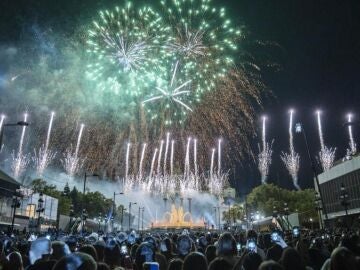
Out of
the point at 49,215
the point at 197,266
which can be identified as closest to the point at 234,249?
the point at 197,266

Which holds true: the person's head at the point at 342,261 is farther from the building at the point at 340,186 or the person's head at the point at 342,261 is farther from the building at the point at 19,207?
the building at the point at 340,186

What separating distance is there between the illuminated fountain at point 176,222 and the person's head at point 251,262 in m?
107

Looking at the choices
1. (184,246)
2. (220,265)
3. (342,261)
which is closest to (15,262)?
(220,265)

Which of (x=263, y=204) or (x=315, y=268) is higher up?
(x=263, y=204)

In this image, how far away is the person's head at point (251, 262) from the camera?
21.0 ft

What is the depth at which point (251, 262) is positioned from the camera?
21.1ft

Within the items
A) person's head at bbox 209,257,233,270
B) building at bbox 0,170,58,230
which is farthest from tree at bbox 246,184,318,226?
person's head at bbox 209,257,233,270

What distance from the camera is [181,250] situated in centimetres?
910

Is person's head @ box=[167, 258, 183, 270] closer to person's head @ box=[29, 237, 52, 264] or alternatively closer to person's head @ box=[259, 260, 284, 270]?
person's head @ box=[29, 237, 52, 264]

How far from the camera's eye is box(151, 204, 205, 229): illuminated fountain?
113 metres

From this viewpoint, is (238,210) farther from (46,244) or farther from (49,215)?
(46,244)

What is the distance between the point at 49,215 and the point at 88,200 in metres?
38.3

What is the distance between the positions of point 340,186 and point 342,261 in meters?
50.7

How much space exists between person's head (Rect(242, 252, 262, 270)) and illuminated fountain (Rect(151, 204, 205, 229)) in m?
107
